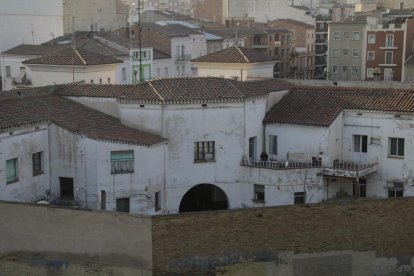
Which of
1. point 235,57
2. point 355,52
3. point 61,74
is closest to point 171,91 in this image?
point 61,74

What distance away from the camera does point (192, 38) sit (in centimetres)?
6438

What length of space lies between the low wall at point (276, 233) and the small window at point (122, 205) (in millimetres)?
7136

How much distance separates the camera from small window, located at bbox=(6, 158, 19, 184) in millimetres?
27625

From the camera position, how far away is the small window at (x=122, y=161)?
2888 cm

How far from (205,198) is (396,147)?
29.8 feet

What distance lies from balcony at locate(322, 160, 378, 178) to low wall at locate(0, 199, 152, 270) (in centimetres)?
1235

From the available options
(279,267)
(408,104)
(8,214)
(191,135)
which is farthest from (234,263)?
(408,104)

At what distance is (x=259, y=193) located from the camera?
106ft

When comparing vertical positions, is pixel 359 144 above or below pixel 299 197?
above

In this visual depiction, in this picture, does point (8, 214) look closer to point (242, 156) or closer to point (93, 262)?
point (93, 262)

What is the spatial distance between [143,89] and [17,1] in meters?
35.2

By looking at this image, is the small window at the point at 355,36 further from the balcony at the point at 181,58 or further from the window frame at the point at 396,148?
the window frame at the point at 396,148

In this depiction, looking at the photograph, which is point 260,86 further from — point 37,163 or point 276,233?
point 276,233

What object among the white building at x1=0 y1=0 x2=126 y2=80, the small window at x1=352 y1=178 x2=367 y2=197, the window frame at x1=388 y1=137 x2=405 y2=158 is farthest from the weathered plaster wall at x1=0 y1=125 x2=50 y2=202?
the white building at x1=0 y1=0 x2=126 y2=80
